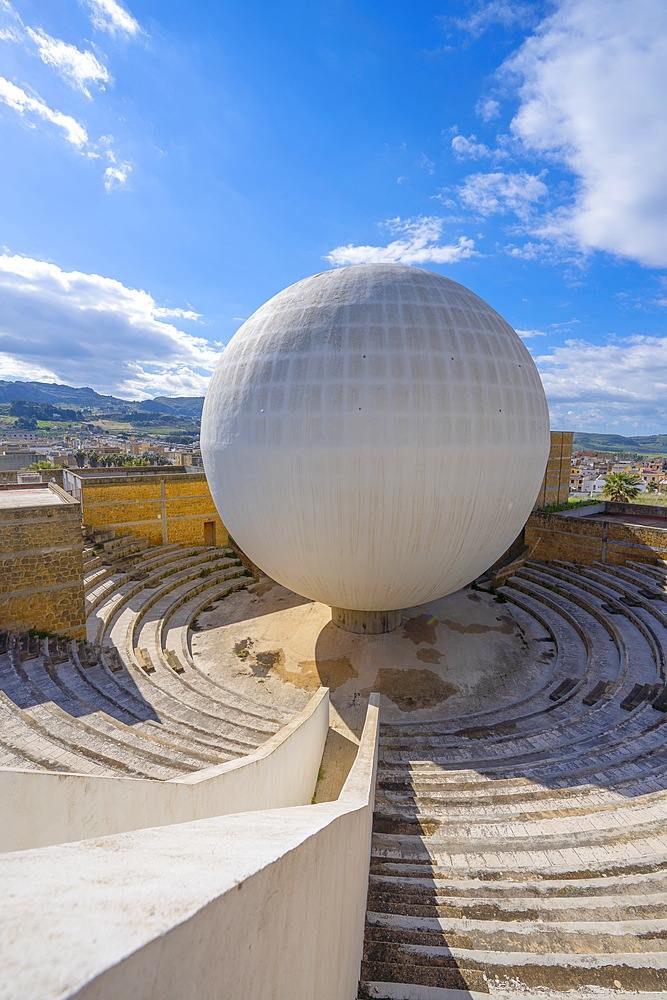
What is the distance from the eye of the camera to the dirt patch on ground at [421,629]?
56.2ft

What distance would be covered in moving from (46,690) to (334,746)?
7.42m

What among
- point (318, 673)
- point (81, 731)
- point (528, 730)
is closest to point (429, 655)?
point (318, 673)

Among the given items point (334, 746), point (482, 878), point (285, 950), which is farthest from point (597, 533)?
point (285, 950)

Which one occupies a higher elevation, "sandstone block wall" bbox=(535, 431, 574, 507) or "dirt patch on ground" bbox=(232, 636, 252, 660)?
"sandstone block wall" bbox=(535, 431, 574, 507)

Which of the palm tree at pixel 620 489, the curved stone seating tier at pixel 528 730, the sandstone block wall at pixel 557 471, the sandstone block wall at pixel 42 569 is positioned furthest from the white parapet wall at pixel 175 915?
the palm tree at pixel 620 489

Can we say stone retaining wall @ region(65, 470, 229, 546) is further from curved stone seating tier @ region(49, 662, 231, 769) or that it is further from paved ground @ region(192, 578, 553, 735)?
curved stone seating tier @ region(49, 662, 231, 769)

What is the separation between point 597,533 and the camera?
21797mm

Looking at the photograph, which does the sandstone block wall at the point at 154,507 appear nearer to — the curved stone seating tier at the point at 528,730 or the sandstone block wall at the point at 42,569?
the sandstone block wall at the point at 42,569

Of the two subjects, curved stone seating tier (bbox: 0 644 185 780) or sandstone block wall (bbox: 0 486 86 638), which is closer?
curved stone seating tier (bbox: 0 644 185 780)

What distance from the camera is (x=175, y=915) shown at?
4.71ft

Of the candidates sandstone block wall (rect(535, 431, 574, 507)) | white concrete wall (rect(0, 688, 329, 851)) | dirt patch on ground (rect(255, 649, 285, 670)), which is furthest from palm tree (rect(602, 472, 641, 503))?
white concrete wall (rect(0, 688, 329, 851))

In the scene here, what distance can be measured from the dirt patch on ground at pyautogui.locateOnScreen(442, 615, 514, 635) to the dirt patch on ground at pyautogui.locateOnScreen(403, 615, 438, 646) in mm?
587

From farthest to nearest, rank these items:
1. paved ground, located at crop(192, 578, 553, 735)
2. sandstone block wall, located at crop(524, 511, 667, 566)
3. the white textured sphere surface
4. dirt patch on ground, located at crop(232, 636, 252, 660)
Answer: sandstone block wall, located at crop(524, 511, 667, 566) → dirt patch on ground, located at crop(232, 636, 252, 660) → paved ground, located at crop(192, 578, 553, 735) → the white textured sphere surface

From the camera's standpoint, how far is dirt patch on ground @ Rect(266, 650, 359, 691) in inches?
586
